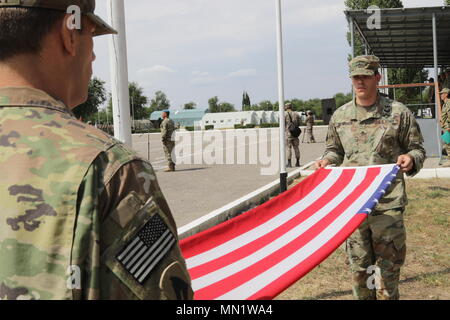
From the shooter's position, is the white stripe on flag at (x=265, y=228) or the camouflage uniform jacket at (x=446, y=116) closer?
the white stripe on flag at (x=265, y=228)

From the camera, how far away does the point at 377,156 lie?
12.5 feet

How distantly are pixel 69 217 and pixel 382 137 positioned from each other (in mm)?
3188

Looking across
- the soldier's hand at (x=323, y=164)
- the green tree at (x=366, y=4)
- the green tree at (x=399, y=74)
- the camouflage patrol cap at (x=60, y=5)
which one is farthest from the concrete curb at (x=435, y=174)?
the green tree at (x=399, y=74)

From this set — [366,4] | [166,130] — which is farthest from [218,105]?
[166,130]

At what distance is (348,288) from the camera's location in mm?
4668

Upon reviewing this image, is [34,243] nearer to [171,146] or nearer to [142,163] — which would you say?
[142,163]

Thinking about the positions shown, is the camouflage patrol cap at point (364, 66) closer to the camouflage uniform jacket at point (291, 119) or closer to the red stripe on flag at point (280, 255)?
the red stripe on flag at point (280, 255)

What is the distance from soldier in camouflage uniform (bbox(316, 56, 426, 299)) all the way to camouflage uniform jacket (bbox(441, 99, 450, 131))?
8871 millimetres

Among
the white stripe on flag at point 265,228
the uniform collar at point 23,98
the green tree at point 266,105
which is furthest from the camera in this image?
the green tree at point 266,105

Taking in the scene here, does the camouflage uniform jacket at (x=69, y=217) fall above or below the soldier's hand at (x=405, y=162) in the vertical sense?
above

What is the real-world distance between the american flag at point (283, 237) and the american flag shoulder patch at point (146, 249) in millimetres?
1533

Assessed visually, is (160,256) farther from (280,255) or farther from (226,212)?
(226,212)

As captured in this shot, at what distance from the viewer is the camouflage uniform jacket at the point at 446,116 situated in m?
11.7
